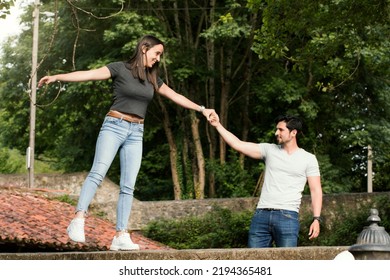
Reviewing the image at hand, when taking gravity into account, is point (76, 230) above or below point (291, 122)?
below

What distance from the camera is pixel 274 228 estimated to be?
7.68m

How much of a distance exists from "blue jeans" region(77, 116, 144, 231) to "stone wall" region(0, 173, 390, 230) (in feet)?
45.1

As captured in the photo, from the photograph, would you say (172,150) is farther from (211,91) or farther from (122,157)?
(122,157)

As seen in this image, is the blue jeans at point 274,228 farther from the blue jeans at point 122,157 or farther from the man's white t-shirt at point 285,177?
the blue jeans at point 122,157

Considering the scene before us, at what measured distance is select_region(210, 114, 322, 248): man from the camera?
766 centimetres

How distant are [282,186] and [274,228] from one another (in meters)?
0.33

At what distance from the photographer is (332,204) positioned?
20938 millimetres

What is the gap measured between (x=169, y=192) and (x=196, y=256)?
889 inches

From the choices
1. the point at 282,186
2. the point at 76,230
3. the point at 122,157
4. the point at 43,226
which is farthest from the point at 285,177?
the point at 43,226

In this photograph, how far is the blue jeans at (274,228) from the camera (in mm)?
7660

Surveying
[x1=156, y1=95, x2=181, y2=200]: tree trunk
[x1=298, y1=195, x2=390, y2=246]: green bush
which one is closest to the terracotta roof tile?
[x1=298, y1=195, x2=390, y2=246]: green bush

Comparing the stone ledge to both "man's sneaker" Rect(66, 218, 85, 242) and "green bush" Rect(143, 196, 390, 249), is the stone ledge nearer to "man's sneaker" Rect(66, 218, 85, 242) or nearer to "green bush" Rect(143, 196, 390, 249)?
"man's sneaker" Rect(66, 218, 85, 242)

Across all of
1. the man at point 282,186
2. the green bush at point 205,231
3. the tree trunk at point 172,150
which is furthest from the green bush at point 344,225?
the man at point 282,186
